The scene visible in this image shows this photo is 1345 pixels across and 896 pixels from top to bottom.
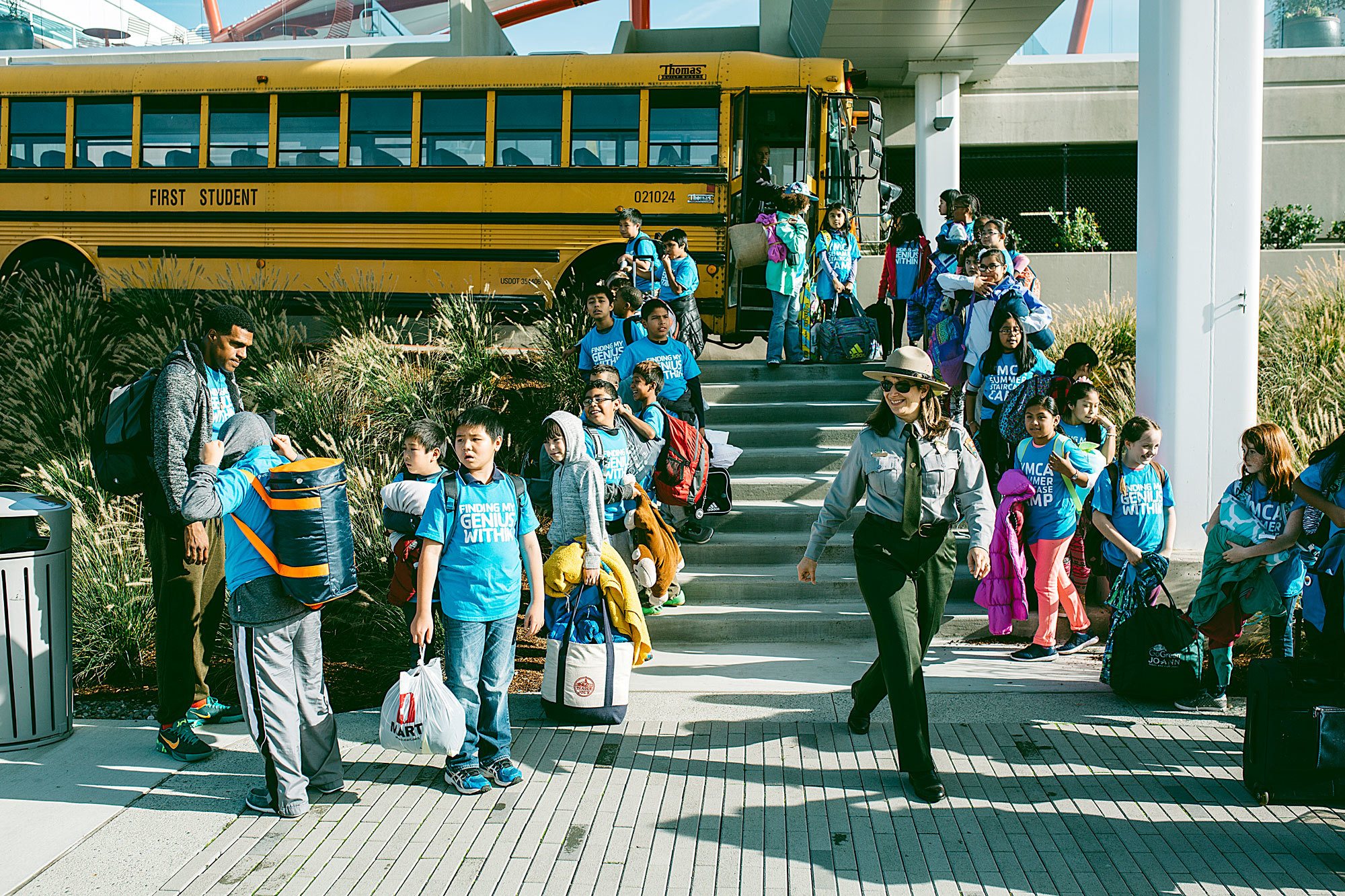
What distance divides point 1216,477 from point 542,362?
538 centimetres

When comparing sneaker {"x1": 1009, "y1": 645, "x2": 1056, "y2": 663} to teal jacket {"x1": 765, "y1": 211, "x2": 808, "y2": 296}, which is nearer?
sneaker {"x1": 1009, "y1": 645, "x2": 1056, "y2": 663}

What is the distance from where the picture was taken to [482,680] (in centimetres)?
462

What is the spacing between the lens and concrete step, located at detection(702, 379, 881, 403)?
395 inches

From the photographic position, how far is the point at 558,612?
5379 mm

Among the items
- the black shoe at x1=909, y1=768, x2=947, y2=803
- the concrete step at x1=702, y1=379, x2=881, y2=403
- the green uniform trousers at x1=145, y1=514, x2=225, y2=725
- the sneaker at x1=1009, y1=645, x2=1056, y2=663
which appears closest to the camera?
the black shoe at x1=909, y1=768, x2=947, y2=803

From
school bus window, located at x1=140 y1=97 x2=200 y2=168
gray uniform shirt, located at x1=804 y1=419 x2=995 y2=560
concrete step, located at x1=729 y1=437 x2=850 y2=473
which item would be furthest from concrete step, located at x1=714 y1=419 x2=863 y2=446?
school bus window, located at x1=140 y1=97 x2=200 y2=168

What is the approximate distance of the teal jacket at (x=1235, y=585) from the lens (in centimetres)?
520

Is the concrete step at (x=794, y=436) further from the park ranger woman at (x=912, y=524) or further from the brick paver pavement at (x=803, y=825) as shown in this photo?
the park ranger woman at (x=912, y=524)

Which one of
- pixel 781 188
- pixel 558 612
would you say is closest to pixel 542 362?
pixel 781 188

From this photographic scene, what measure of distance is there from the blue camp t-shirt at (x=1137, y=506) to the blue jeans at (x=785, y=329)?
484 centimetres

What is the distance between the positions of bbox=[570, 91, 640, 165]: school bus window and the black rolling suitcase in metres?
8.42

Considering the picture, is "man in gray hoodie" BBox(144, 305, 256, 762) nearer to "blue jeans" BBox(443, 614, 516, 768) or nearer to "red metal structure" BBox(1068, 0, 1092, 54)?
"blue jeans" BBox(443, 614, 516, 768)

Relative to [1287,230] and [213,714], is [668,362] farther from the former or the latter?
[1287,230]

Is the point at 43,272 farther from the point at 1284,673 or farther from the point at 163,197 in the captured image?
the point at 1284,673
